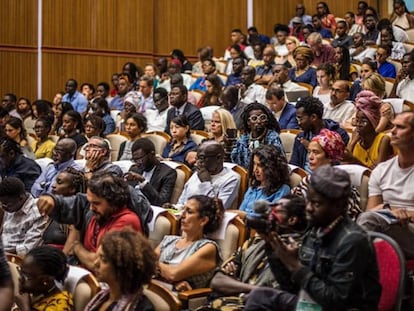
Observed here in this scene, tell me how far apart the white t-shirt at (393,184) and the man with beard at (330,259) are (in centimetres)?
98

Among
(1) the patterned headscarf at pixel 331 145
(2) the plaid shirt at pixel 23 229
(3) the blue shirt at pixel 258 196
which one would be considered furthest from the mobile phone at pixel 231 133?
(2) the plaid shirt at pixel 23 229

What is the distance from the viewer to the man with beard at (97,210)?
3.76 m

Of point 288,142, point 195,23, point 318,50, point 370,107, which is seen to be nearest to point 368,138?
point 370,107

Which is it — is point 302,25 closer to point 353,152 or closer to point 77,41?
point 77,41

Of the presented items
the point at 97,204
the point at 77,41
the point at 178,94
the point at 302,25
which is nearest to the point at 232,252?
the point at 97,204

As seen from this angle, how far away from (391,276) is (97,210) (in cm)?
153

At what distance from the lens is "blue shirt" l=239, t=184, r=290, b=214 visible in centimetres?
406

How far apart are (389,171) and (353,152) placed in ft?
3.19

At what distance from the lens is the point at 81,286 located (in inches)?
134

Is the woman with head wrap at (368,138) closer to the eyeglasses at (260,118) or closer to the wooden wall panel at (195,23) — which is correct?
the eyeglasses at (260,118)

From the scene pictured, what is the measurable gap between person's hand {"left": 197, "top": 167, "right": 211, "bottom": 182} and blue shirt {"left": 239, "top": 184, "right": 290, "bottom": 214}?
0.45 m

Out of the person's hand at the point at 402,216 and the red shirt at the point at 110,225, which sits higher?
the person's hand at the point at 402,216

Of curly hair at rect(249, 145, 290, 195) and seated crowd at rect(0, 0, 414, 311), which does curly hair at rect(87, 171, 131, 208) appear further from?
curly hair at rect(249, 145, 290, 195)

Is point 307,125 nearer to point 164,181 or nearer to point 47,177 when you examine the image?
point 164,181
